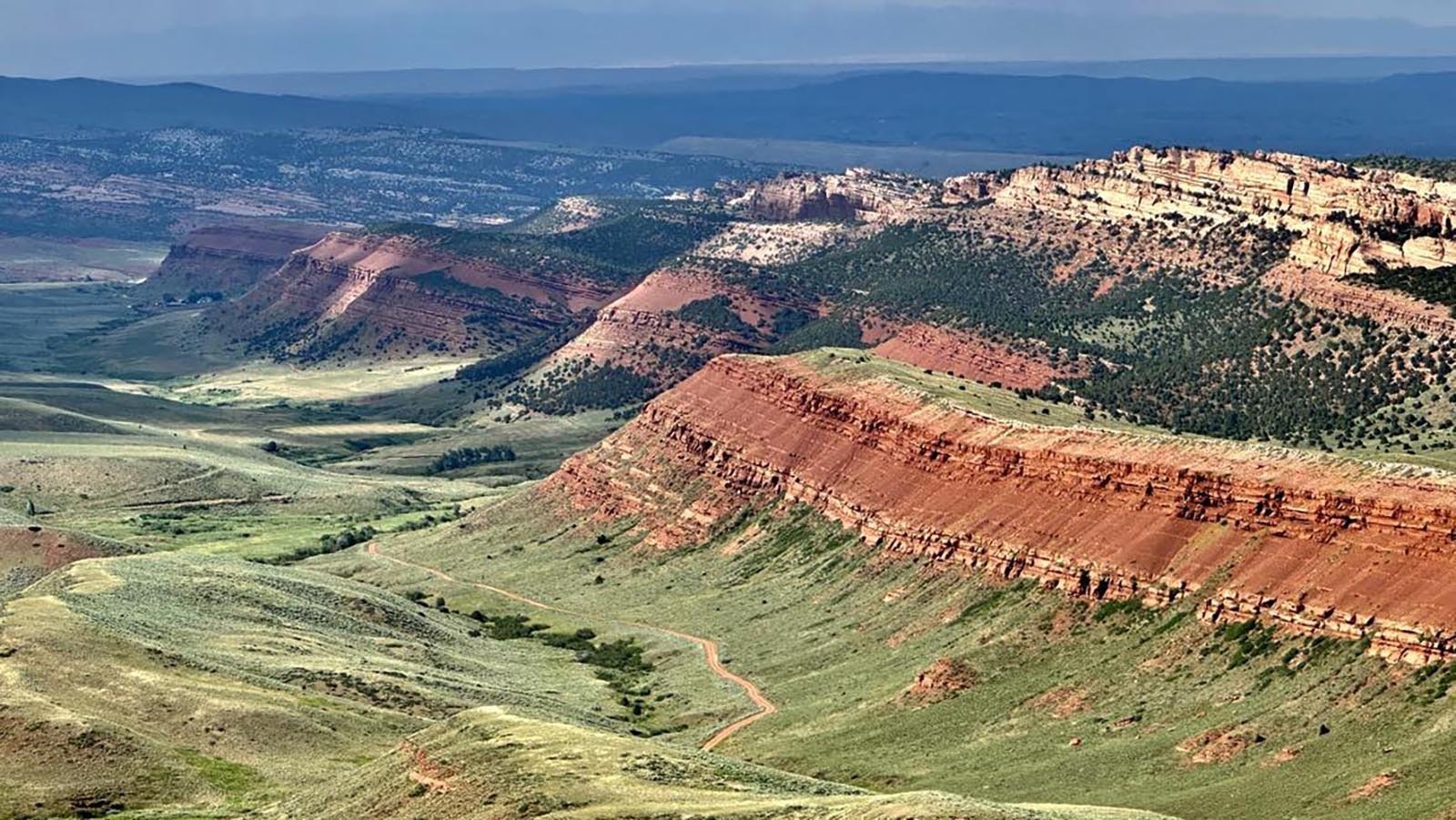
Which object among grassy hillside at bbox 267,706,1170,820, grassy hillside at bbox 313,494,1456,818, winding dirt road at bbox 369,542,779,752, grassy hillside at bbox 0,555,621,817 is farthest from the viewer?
winding dirt road at bbox 369,542,779,752

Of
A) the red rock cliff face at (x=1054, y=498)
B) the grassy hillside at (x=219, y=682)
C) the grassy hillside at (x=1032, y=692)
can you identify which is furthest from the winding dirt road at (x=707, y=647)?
the red rock cliff face at (x=1054, y=498)

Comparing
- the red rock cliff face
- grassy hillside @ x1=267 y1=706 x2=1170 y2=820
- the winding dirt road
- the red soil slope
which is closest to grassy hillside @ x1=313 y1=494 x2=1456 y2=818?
the winding dirt road

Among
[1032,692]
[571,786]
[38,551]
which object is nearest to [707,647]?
[1032,692]

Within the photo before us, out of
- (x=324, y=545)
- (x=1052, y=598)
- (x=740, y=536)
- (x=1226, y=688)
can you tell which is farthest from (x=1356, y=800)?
(x=324, y=545)

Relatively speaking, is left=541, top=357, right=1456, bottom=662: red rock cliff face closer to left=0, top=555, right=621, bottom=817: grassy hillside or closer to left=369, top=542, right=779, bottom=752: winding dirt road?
left=369, top=542, right=779, bottom=752: winding dirt road

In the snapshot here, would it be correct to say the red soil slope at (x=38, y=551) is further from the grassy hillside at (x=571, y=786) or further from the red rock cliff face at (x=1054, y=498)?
the grassy hillside at (x=571, y=786)

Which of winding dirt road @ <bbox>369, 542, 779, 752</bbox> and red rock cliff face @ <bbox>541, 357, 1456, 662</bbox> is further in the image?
winding dirt road @ <bbox>369, 542, 779, 752</bbox>
